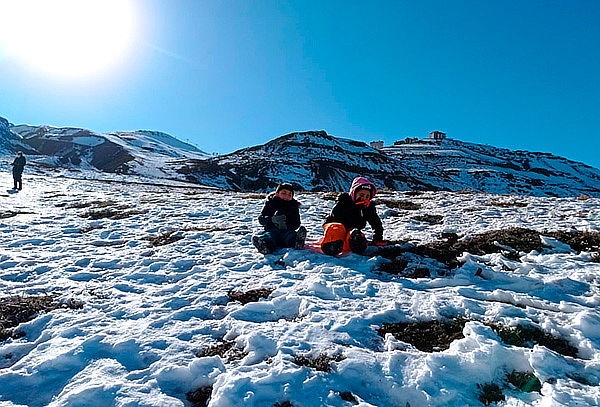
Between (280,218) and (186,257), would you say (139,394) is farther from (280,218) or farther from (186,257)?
(280,218)

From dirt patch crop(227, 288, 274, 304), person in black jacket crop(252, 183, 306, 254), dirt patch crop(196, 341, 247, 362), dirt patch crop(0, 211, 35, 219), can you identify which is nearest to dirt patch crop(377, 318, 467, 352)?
dirt patch crop(196, 341, 247, 362)

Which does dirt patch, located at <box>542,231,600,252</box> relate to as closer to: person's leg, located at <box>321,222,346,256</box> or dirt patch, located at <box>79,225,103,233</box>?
person's leg, located at <box>321,222,346,256</box>

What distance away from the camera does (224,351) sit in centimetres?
445

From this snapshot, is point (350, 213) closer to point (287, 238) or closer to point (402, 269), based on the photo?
point (287, 238)

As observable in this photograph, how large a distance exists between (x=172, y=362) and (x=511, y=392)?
3685 millimetres

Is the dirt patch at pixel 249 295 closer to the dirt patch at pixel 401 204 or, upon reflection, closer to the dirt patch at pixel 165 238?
the dirt patch at pixel 165 238

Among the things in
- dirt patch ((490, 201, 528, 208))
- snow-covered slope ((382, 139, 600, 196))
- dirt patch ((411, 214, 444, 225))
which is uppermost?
snow-covered slope ((382, 139, 600, 196))

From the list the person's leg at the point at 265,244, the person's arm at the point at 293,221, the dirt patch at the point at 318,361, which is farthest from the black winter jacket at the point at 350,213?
the dirt patch at the point at 318,361

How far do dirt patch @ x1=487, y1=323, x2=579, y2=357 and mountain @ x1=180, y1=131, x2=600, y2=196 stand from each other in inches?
2502

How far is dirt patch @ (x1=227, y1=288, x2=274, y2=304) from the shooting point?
6.02 meters

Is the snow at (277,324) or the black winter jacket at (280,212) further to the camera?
the black winter jacket at (280,212)

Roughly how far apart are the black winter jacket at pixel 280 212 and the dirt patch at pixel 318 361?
16.9ft

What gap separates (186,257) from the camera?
28.0 feet

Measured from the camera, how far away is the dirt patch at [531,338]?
4238 millimetres
